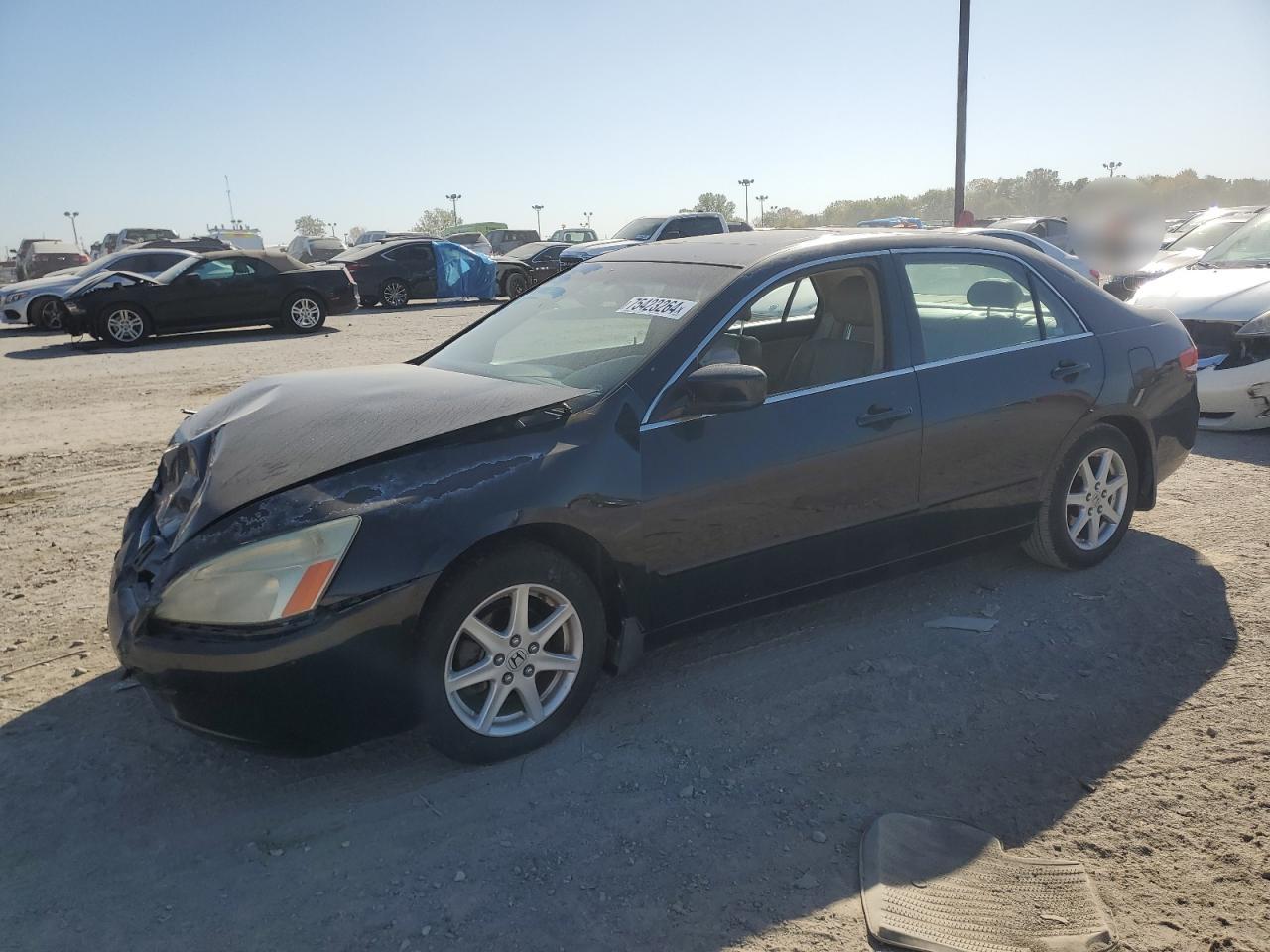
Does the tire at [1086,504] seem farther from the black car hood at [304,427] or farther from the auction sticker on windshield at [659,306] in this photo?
the black car hood at [304,427]

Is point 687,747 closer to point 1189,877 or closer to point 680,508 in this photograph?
point 680,508

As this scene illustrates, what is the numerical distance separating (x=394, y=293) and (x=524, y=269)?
3.77 m

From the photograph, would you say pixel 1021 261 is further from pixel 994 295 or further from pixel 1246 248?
pixel 1246 248

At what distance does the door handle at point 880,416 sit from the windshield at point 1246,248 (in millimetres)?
6360

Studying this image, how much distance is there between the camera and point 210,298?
51.1 ft

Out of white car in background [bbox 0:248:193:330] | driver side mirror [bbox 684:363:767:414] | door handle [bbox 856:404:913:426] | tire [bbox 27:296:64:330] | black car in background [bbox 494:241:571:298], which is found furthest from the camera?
black car in background [bbox 494:241:571:298]

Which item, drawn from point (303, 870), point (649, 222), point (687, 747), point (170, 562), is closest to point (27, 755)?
point (170, 562)

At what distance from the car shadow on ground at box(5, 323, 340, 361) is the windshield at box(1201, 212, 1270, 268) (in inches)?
491

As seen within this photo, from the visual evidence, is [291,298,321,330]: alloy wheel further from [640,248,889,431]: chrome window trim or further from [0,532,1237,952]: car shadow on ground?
[640,248,889,431]: chrome window trim

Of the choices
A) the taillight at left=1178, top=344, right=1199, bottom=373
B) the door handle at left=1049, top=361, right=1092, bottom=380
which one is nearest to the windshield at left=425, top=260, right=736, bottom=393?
the door handle at left=1049, top=361, right=1092, bottom=380

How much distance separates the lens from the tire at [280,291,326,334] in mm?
16312

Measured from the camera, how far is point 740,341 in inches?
159

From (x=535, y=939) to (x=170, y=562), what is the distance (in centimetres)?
156

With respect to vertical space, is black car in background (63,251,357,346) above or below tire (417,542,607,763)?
above
